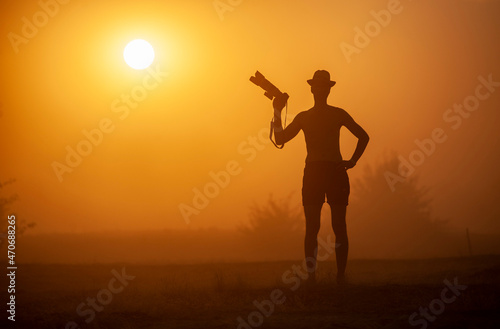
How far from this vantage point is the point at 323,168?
9914 mm

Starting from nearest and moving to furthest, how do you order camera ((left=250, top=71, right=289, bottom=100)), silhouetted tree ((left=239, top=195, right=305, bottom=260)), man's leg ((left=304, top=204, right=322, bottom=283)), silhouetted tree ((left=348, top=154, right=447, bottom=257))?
man's leg ((left=304, top=204, right=322, bottom=283))
camera ((left=250, top=71, right=289, bottom=100))
silhouetted tree ((left=348, top=154, right=447, bottom=257))
silhouetted tree ((left=239, top=195, right=305, bottom=260))

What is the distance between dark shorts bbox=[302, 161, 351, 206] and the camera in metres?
9.88

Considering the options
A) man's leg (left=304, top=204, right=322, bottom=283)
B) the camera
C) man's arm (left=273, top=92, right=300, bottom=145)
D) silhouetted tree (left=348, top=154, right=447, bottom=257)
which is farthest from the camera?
silhouetted tree (left=348, top=154, right=447, bottom=257)

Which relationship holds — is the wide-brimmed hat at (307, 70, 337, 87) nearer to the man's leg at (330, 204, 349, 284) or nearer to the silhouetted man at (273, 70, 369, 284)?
the silhouetted man at (273, 70, 369, 284)

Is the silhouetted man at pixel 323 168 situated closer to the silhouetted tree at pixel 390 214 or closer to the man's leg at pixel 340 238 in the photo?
the man's leg at pixel 340 238

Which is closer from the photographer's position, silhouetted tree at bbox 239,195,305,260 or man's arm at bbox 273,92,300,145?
man's arm at bbox 273,92,300,145

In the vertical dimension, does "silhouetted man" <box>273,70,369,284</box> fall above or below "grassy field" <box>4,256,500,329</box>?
above

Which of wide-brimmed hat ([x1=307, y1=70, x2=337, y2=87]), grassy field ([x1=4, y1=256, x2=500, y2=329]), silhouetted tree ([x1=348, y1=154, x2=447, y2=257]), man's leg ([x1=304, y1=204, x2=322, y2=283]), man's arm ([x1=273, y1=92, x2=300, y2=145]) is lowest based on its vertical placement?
grassy field ([x1=4, y1=256, x2=500, y2=329])

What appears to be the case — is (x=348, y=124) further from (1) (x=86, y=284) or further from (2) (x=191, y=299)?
(1) (x=86, y=284)

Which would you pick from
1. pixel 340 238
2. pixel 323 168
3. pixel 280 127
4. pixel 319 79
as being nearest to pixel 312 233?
pixel 340 238

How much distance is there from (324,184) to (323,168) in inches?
9.3

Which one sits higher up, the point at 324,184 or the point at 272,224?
the point at 272,224

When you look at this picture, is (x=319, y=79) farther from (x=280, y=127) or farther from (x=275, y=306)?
(x=275, y=306)

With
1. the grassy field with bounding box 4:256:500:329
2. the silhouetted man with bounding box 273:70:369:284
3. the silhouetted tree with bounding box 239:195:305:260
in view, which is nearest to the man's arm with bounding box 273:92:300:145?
the silhouetted man with bounding box 273:70:369:284
